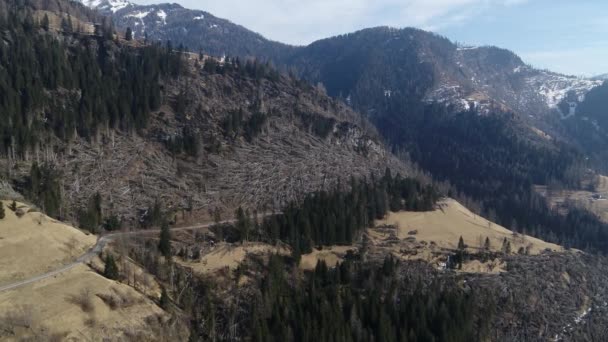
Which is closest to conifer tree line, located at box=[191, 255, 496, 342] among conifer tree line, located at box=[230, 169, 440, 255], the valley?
the valley

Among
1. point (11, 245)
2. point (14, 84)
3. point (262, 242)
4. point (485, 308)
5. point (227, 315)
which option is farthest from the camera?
point (14, 84)

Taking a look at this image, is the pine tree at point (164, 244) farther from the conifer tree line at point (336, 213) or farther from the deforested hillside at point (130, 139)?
the conifer tree line at point (336, 213)

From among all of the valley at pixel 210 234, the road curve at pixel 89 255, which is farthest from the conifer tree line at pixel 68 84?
the road curve at pixel 89 255

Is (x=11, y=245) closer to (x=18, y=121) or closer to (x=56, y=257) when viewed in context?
(x=56, y=257)

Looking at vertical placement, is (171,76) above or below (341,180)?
above

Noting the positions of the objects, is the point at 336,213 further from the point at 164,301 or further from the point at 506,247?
the point at 164,301

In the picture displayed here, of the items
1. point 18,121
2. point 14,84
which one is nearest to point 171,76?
point 14,84
